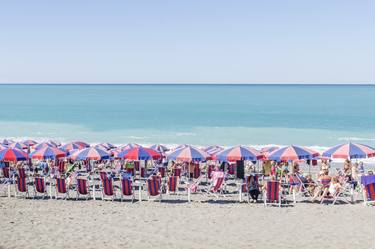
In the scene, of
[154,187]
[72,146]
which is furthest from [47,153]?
[154,187]

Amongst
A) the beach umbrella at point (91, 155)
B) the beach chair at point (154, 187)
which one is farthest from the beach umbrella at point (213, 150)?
the beach chair at point (154, 187)

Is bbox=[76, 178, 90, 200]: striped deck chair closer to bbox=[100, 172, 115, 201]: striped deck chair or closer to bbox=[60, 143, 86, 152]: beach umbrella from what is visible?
bbox=[100, 172, 115, 201]: striped deck chair

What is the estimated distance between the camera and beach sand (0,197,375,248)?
28.7ft

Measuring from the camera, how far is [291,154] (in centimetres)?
1411

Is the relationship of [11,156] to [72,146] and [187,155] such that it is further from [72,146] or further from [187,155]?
[187,155]

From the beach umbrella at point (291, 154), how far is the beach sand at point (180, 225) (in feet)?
6.01

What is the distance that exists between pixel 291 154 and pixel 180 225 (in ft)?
17.3

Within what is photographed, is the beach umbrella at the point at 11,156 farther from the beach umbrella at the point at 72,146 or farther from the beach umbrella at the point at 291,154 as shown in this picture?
the beach umbrella at the point at 291,154

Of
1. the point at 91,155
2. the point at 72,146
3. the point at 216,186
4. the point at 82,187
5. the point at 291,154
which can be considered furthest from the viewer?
the point at 72,146

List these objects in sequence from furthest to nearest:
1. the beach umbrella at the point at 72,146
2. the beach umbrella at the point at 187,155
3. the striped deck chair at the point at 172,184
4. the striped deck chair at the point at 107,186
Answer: the beach umbrella at the point at 72,146, the beach umbrella at the point at 187,155, the striped deck chair at the point at 172,184, the striped deck chair at the point at 107,186

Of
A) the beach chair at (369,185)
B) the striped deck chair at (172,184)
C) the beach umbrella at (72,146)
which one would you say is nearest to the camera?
the beach chair at (369,185)

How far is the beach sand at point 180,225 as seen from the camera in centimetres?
874

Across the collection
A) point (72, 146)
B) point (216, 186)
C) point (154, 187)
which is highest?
point (72, 146)

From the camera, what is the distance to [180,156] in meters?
14.3
